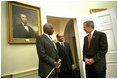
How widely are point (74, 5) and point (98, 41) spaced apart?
5.97ft

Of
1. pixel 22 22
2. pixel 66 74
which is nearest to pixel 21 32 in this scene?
pixel 22 22

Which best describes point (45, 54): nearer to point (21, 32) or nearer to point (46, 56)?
point (46, 56)

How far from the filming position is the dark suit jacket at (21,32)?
197cm

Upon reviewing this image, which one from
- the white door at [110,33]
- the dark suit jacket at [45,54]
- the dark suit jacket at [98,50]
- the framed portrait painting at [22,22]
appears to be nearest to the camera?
the dark suit jacket at [45,54]

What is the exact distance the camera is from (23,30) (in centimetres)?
208

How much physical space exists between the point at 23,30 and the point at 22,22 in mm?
175

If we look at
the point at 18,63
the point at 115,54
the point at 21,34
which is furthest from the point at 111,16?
the point at 18,63

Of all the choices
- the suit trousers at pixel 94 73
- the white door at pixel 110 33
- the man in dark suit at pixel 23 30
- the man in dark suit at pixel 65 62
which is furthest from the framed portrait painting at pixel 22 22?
the white door at pixel 110 33

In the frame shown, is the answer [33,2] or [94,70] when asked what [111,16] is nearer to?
[94,70]

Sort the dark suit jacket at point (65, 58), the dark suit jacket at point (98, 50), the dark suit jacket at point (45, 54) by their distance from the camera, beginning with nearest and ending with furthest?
the dark suit jacket at point (45, 54), the dark suit jacket at point (98, 50), the dark suit jacket at point (65, 58)

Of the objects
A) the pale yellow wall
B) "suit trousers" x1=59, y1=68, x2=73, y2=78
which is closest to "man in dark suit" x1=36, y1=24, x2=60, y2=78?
the pale yellow wall

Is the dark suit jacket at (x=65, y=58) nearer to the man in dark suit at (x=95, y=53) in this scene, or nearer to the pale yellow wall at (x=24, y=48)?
the pale yellow wall at (x=24, y=48)

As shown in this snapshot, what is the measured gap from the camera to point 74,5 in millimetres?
3016

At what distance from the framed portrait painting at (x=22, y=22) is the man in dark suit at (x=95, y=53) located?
1191 millimetres
